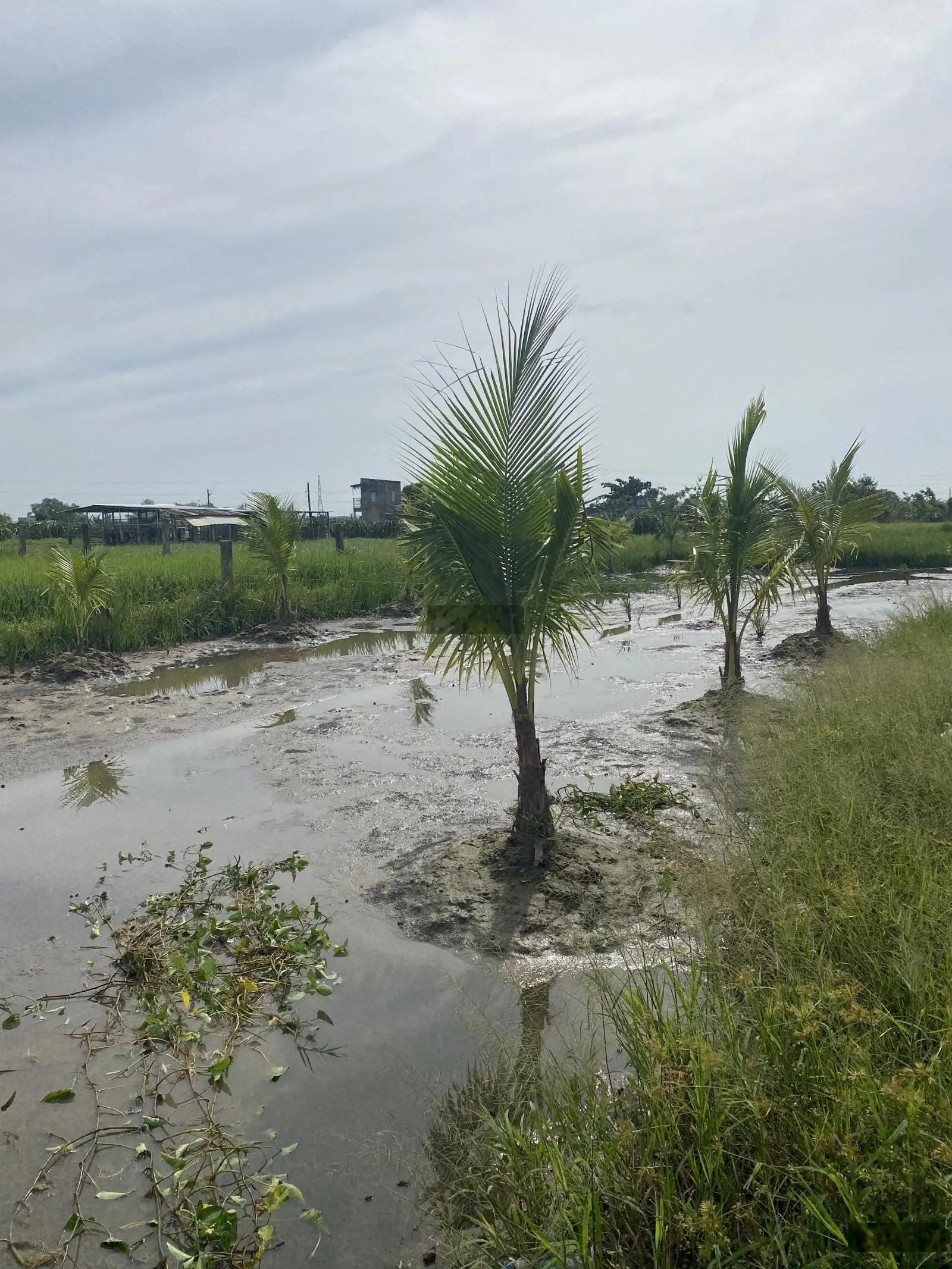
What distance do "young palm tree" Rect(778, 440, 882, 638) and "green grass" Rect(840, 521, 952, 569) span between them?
20.7 m

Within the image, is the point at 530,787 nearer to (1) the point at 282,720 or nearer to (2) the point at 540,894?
(2) the point at 540,894

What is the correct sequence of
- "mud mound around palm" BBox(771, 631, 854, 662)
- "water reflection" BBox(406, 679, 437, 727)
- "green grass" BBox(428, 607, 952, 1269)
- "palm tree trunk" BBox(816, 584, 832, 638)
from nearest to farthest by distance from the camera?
1. "green grass" BBox(428, 607, 952, 1269)
2. "water reflection" BBox(406, 679, 437, 727)
3. "mud mound around palm" BBox(771, 631, 854, 662)
4. "palm tree trunk" BBox(816, 584, 832, 638)

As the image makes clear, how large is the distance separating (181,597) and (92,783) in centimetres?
896

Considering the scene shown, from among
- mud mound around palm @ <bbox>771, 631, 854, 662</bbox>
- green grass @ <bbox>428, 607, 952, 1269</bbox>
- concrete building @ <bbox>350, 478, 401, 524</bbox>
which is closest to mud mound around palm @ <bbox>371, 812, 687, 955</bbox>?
green grass @ <bbox>428, 607, 952, 1269</bbox>

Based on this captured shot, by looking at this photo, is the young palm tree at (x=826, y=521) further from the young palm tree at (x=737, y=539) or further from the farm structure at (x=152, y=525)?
the farm structure at (x=152, y=525)

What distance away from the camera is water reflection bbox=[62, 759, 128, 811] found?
767cm

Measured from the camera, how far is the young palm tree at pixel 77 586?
12.9 metres

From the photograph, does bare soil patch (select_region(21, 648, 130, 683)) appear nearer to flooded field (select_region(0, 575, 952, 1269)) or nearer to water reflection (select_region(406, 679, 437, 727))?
flooded field (select_region(0, 575, 952, 1269))

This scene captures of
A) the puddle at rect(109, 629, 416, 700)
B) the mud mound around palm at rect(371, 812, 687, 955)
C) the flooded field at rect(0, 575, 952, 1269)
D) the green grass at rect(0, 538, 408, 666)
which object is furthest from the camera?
the green grass at rect(0, 538, 408, 666)

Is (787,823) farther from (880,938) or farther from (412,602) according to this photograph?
(412,602)

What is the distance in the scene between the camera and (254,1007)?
4.21 m

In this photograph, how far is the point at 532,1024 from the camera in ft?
12.9

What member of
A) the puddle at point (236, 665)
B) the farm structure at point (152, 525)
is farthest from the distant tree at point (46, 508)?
the puddle at point (236, 665)

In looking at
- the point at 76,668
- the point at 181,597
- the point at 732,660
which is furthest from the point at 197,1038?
the point at 181,597
